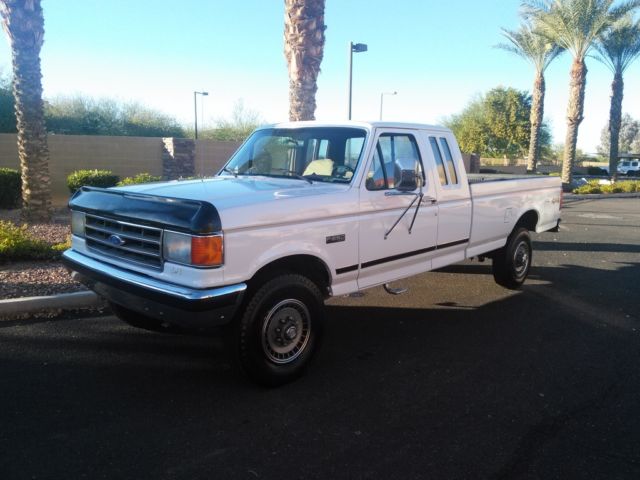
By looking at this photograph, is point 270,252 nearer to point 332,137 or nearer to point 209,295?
point 209,295

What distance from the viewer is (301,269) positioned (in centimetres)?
439

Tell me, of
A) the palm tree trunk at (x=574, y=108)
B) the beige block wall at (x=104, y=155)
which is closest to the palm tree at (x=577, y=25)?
Answer: the palm tree trunk at (x=574, y=108)

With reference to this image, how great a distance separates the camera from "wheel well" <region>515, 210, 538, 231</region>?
730 centimetres

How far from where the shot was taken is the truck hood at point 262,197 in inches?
148

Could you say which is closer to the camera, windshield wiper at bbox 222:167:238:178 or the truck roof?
the truck roof

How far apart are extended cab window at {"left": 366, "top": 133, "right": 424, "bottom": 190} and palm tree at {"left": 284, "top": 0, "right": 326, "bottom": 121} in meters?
5.73

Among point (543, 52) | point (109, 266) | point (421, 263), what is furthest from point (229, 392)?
point (543, 52)

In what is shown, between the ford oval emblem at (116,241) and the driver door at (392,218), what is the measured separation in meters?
1.96

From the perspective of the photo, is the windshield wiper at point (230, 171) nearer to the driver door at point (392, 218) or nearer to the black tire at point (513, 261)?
the driver door at point (392, 218)

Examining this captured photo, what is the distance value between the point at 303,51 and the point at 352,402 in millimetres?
8475

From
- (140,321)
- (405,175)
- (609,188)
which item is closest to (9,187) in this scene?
(140,321)

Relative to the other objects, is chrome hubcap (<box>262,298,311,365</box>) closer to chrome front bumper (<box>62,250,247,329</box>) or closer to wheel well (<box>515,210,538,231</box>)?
chrome front bumper (<box>62,250,247,329</box>)

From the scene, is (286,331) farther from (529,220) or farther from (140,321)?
(529,220)

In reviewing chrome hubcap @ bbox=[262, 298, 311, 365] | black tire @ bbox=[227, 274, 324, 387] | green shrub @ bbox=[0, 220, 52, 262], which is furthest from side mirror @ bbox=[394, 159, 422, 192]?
green shrub @ bbox=[0, 220, 52, 262]
